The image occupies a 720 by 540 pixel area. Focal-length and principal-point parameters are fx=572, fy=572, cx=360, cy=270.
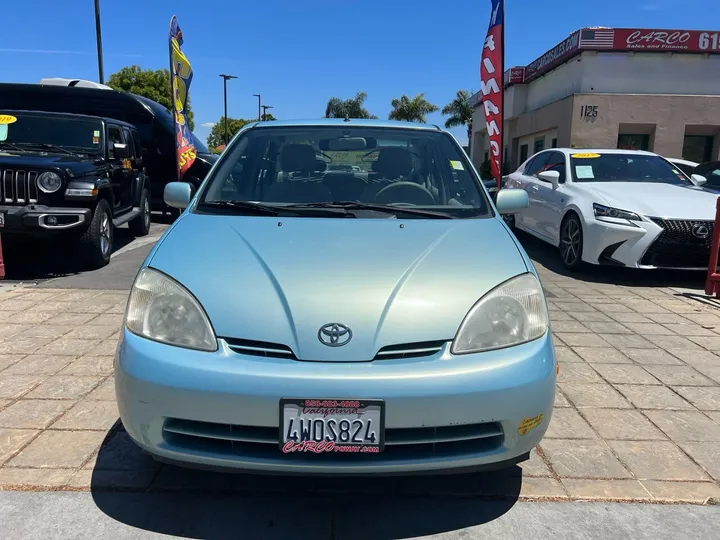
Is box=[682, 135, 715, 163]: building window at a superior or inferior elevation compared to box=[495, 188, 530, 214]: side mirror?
superior

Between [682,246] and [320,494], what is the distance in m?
5.33

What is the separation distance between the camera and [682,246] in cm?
613

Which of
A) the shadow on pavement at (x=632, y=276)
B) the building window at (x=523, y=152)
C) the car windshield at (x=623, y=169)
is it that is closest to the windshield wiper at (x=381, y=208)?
the shadow on pavement at (x=632, y=276)

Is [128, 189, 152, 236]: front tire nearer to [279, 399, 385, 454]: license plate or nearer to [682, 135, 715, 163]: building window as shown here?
[279, 399, 385, 454]: license plate

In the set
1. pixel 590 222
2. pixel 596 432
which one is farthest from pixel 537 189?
pixel 596 432

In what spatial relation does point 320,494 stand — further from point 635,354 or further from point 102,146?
point 102,146

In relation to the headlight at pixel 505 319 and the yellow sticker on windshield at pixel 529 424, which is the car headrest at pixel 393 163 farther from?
the yellow sticker on windshield at pixel 529 424

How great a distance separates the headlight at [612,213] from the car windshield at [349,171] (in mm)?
3474

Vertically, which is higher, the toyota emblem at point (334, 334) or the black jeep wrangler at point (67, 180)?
the black jeep wrangler at point (67, 180)

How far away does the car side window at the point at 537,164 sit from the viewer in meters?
8.57

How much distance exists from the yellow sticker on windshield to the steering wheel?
1.37 meters

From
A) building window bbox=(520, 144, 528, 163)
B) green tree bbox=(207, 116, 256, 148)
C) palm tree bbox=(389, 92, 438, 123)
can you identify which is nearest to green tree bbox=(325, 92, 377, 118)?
palm tree bbox=(389, 92, 438, 123)

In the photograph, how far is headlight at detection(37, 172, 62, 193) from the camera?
602cm

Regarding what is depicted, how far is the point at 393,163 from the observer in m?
3.44
